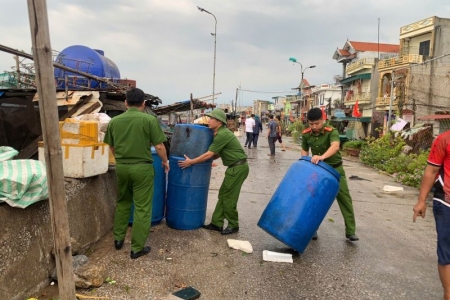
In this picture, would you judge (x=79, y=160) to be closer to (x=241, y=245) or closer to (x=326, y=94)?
(x=241, y=245)

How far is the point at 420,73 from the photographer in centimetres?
2345

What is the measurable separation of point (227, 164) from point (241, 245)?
107 cm

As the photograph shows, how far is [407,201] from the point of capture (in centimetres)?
734

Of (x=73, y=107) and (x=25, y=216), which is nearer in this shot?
(x=25, y=216)

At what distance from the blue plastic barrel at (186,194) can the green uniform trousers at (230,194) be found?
0.23 m

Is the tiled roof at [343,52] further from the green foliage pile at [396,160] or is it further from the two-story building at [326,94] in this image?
the green foliage pile at [396,160]

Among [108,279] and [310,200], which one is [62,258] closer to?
[108,279]

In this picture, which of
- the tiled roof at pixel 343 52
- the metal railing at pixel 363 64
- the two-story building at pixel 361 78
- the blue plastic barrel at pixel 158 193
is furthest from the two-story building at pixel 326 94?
the blue plastic barrel at pixel 158 193

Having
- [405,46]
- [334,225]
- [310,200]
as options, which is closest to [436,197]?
[310,200]

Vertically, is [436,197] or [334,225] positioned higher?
[436,197]

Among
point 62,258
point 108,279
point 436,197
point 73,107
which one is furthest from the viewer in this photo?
point 73,107

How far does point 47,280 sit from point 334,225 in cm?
401

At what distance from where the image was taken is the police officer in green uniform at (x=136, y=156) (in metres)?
3.77

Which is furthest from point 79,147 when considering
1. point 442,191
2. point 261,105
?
point 261,105
